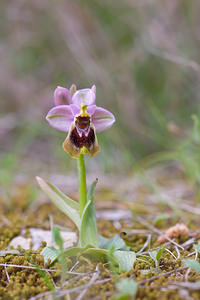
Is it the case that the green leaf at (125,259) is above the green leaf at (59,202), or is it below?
below

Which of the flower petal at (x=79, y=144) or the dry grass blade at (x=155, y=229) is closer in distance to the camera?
the flower petal at (x=79, y=144)

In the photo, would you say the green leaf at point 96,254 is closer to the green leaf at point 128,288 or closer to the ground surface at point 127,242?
the ground surface at point 127,242

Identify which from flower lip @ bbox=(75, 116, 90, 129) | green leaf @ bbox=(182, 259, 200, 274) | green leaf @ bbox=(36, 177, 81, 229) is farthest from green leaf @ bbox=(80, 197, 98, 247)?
green leaf @ bbox=(182, 259, 200, 274)

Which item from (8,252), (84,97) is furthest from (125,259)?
(84,97)

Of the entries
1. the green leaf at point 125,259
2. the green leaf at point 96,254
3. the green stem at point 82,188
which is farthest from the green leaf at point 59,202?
the green leaf at point 125,259

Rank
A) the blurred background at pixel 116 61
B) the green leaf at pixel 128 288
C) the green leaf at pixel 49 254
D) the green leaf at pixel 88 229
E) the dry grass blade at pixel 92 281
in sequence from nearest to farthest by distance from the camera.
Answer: the green leaf at pixel 128 288
the dry grass blade at pixel 92 281
the green leaf at pixel 49 254
the green leaf at pixel 88 229
the blurred background at pixel 116 61

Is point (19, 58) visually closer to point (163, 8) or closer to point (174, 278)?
point (163, 8)

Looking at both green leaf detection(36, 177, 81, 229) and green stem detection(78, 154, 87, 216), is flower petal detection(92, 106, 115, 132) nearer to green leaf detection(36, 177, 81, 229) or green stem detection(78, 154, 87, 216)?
green stem detection(78, 154, 87, 216)
